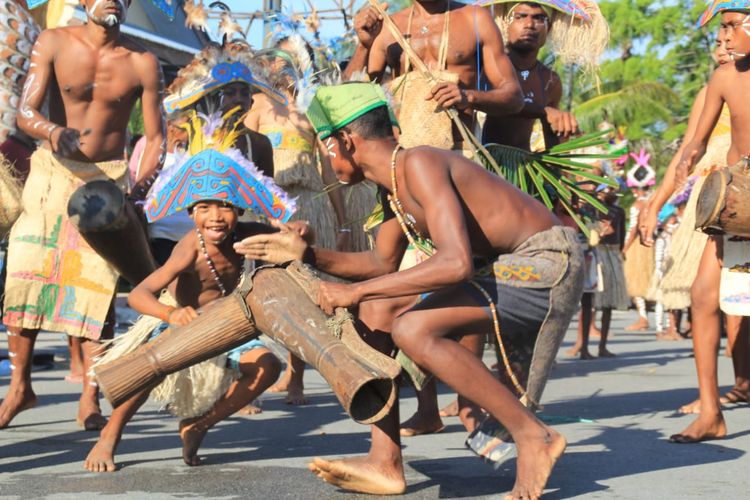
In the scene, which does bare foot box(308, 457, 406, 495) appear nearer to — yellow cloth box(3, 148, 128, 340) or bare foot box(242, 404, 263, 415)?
yellow cloth box(3, 148, 128, 340)

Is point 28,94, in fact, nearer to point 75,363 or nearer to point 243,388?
point 243,388

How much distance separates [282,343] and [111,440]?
1.04m

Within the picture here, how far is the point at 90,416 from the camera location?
6094mm

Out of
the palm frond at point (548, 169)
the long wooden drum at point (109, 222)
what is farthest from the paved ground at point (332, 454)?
the palm frond at point (548, 169)

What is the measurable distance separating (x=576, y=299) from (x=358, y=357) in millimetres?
869

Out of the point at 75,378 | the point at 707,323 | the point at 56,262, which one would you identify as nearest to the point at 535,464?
the point at 707,323

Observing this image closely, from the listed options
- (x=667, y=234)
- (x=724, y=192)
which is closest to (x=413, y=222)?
(x=724, y=192)

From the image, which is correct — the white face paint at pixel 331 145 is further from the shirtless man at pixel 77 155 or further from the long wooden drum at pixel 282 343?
the shirtless man at pixel 77 155

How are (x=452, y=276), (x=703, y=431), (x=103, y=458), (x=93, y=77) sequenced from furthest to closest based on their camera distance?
(x=93, y=77) → (x=703, y=431) → (x=103, y=458) → (x=452, y=276)

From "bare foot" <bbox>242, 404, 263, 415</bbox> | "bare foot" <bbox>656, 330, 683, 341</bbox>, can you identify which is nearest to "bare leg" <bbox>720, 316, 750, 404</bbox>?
"bare foot" <bbox>242, 404, 263, 415</bbox>

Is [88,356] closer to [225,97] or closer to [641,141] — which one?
[225,97]

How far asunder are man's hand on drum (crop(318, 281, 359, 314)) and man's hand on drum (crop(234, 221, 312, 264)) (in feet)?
0.77

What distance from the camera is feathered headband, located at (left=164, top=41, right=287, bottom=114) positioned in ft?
23.1

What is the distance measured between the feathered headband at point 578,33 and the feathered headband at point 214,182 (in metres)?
2.35
